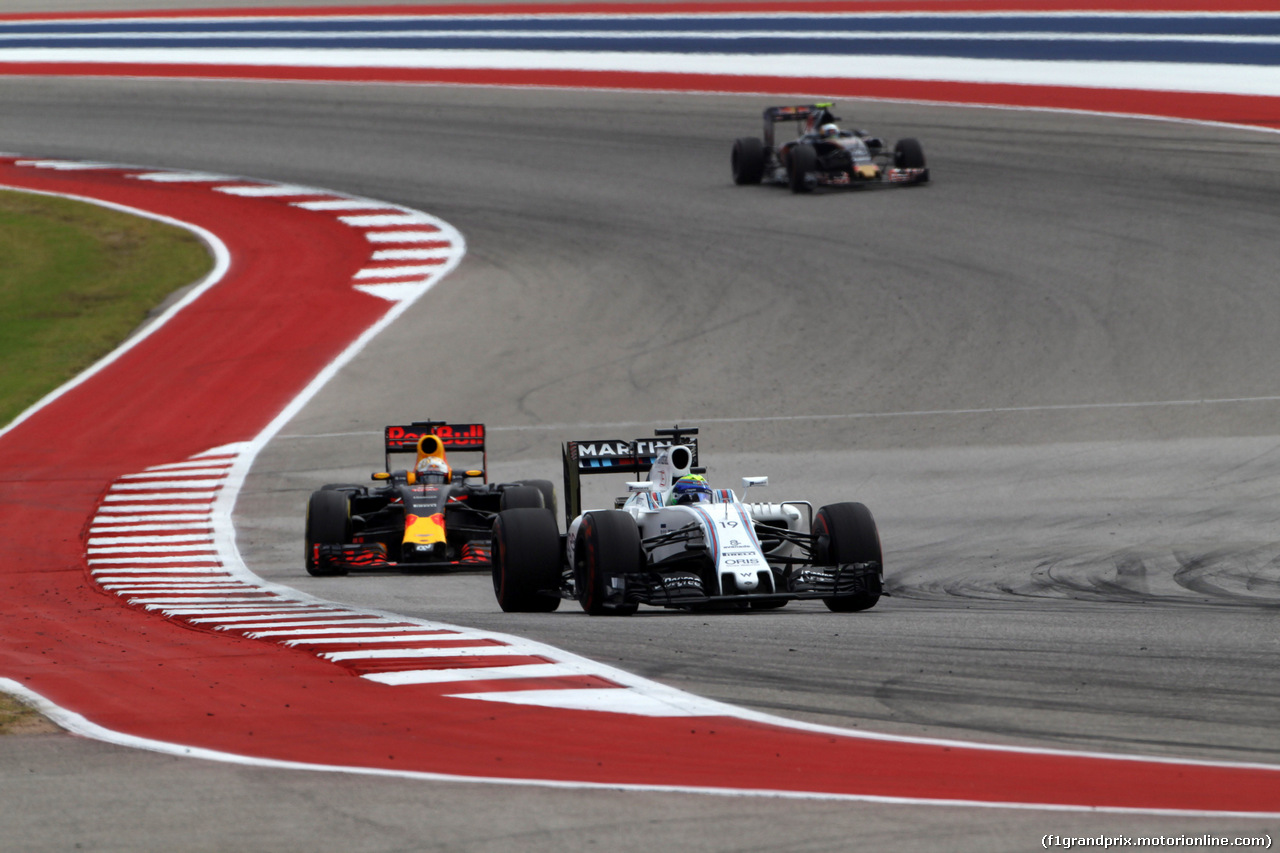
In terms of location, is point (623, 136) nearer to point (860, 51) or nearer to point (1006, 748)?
point (860, 51)

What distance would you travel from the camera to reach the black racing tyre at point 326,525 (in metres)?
16.0

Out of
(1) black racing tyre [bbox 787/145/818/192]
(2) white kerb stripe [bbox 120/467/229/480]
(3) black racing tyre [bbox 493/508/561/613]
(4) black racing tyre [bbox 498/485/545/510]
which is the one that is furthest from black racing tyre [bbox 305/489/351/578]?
(1) black racing tyre [bbox 787/145/818/192]

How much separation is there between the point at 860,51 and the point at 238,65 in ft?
53.6

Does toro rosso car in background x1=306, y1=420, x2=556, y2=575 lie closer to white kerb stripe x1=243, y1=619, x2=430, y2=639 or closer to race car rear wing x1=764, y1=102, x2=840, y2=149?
white kerb stripe x1=243, y1=619, x2=430, y2=639

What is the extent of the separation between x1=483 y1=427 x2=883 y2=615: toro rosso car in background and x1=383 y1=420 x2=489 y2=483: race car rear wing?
3.95 m

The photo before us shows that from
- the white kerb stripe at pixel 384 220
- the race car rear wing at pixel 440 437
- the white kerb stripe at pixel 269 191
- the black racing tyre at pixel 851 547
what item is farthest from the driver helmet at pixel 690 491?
the white kerb stripe at pixel 269 191

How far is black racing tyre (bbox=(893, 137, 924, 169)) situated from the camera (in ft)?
104

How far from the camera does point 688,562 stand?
12484 mm

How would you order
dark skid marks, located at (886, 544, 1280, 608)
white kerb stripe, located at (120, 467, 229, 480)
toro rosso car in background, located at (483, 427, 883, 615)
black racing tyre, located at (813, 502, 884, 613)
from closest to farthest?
toro rosso car in background, located at (483, 427, 883, 615) → black racing tyre, located at (813, 502, 884, 613) → dark skid marks, located at (886, 544, 1280, 608) → white kerb stripe, located at (120, 467, 229, 480)

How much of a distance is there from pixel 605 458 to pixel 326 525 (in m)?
3.48

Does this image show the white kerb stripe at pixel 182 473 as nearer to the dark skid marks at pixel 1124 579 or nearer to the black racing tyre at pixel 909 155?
the dark skid marks at pixel 1124 579

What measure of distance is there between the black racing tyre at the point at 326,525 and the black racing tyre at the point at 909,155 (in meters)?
18.0

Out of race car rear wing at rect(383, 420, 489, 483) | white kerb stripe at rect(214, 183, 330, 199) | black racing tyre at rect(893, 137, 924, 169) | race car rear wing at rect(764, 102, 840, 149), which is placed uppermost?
race car rear wing at rect(764, 102, 840, 149)

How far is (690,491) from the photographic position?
42.5 feet
